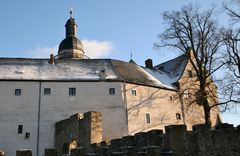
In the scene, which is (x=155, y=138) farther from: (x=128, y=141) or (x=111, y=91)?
(x=111, y=91)

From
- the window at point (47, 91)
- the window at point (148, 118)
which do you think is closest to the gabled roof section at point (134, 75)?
the window at point (148, 118)

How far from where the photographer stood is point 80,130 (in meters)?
24.9

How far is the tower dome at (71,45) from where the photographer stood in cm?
4522

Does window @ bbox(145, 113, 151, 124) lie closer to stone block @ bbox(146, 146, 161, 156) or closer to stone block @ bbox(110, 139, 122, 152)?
stone block @ bbox(110, 139, 122, 152)

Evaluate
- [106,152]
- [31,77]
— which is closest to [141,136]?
[106,152]

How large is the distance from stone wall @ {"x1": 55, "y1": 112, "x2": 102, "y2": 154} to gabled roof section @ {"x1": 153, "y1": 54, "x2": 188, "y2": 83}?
1383 centimetres

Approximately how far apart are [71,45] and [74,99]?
1686 centimetres

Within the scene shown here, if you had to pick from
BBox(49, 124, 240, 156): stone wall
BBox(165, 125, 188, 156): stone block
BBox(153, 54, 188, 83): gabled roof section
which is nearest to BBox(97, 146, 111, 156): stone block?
BBox(49, 124, 240, 156): stone wall

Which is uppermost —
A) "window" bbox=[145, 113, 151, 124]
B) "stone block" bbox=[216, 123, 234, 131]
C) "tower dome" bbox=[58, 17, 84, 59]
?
"tower dome" bbox=[58, 17, 84, 59]

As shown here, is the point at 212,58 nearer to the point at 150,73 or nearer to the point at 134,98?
the point at 134,98

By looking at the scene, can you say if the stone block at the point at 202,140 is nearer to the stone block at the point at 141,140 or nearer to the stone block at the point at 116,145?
the stone block at the point at 141,140

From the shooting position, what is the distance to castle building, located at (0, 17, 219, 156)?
28359 millimetres

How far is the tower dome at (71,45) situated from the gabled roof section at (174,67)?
441 inches

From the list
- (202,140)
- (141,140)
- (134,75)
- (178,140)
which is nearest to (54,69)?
(134,75)
